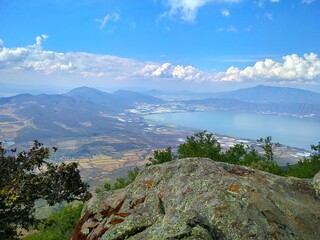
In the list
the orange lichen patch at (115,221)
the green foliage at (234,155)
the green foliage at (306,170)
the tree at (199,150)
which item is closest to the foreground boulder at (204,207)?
the orange lichen patch at (115,221)

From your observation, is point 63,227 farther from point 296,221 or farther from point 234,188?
point 296,221

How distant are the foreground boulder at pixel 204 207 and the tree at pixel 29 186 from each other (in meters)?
9.87

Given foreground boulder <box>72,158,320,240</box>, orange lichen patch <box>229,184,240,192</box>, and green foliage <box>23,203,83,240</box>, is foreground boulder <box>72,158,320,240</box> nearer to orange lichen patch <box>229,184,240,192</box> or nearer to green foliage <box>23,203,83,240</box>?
orange lichen patch <box>229,184,240,192</box>

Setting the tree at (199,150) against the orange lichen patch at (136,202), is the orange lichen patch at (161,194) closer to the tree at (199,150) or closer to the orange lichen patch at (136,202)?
the orange lichen patch at (136,202)

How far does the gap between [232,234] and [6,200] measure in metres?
15.9

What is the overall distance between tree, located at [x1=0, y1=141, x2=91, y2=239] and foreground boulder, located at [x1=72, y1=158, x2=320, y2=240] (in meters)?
9.87

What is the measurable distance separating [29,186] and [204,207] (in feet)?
52.3

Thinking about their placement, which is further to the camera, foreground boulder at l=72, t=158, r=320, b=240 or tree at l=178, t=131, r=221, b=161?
tree at l=178, t=131, r=221, b=161

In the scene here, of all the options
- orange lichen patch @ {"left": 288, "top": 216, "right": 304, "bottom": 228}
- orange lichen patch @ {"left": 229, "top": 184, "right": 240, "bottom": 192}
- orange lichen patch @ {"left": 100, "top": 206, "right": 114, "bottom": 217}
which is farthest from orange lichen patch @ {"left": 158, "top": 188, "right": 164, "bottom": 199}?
orange lichen patch @ {"left": 288, "top": 216, "right": 304, "bottom": 228}

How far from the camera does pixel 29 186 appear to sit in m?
23.2

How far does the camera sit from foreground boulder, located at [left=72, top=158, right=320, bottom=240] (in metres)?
10.7

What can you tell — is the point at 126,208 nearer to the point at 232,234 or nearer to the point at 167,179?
the point at 167,179

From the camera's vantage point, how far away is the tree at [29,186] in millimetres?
22344

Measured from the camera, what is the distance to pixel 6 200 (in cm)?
2052
